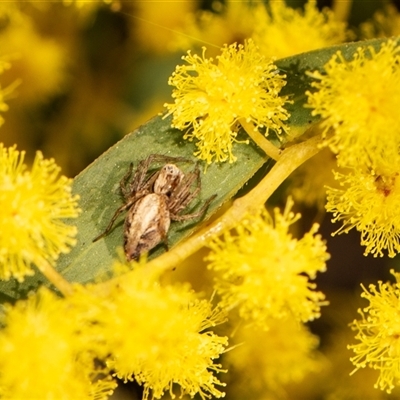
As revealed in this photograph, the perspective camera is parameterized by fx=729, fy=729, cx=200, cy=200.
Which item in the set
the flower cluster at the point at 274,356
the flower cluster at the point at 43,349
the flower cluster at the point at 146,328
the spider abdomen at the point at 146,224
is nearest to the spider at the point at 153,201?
the spider abdomen at the point at 146,224

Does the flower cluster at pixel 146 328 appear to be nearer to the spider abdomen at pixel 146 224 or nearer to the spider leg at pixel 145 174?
the spider abdomen at pixel 146 224

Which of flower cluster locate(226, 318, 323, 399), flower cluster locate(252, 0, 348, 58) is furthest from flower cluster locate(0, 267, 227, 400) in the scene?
flower cluster locate(252, 0, 348, 58)

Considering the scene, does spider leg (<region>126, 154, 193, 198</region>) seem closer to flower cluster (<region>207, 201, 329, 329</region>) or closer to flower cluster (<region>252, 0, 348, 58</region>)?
flower cluster (<region>207, 201, 329, 329</region>)

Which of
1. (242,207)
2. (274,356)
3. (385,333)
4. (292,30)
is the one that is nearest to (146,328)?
(242,207)

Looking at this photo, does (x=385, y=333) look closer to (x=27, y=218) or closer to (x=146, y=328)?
(x=146, y=328)

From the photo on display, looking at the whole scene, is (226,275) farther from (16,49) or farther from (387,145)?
(16,49)
